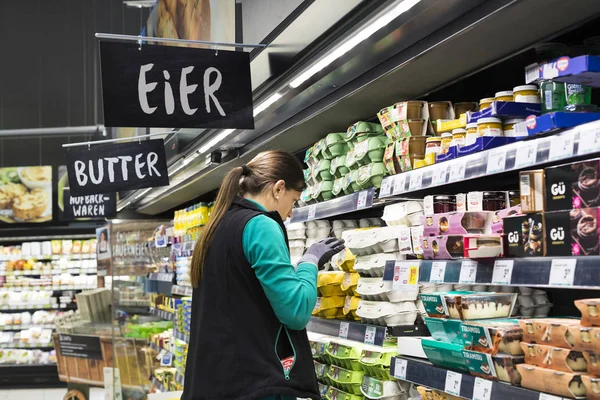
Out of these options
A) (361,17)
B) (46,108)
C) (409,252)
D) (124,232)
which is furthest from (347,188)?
(46,108)

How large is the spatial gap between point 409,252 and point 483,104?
2.06 ft

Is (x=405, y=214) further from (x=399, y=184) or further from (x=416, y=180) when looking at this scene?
(x=416, y=180)

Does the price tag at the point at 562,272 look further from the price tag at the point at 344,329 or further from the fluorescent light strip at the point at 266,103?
the fluorescent light strip at the point at 266,103

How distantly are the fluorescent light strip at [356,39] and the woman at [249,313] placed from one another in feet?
2.33

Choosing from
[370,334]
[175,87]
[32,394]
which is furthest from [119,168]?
[32,394]

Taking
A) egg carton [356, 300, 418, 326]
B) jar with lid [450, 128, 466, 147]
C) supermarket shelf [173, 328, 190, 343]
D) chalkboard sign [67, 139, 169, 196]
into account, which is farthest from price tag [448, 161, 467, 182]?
supermarket shelf [173, 328, 190, 343]

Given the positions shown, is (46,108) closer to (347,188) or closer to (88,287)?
(88,287)

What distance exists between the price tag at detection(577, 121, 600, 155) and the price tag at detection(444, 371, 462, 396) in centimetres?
82

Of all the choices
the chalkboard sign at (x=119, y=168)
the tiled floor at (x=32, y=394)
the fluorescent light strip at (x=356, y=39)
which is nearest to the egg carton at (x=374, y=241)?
the fluorescent light strip at (x=356, y=39)

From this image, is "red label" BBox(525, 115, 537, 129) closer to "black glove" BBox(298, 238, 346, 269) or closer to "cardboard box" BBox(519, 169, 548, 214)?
"cardboard box" BBox(519, 169, 548, 214)

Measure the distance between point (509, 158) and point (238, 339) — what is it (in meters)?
0.96

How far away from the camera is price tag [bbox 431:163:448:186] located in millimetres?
2383

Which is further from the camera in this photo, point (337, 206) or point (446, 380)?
point (337, 206)

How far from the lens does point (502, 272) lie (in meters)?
2.08
